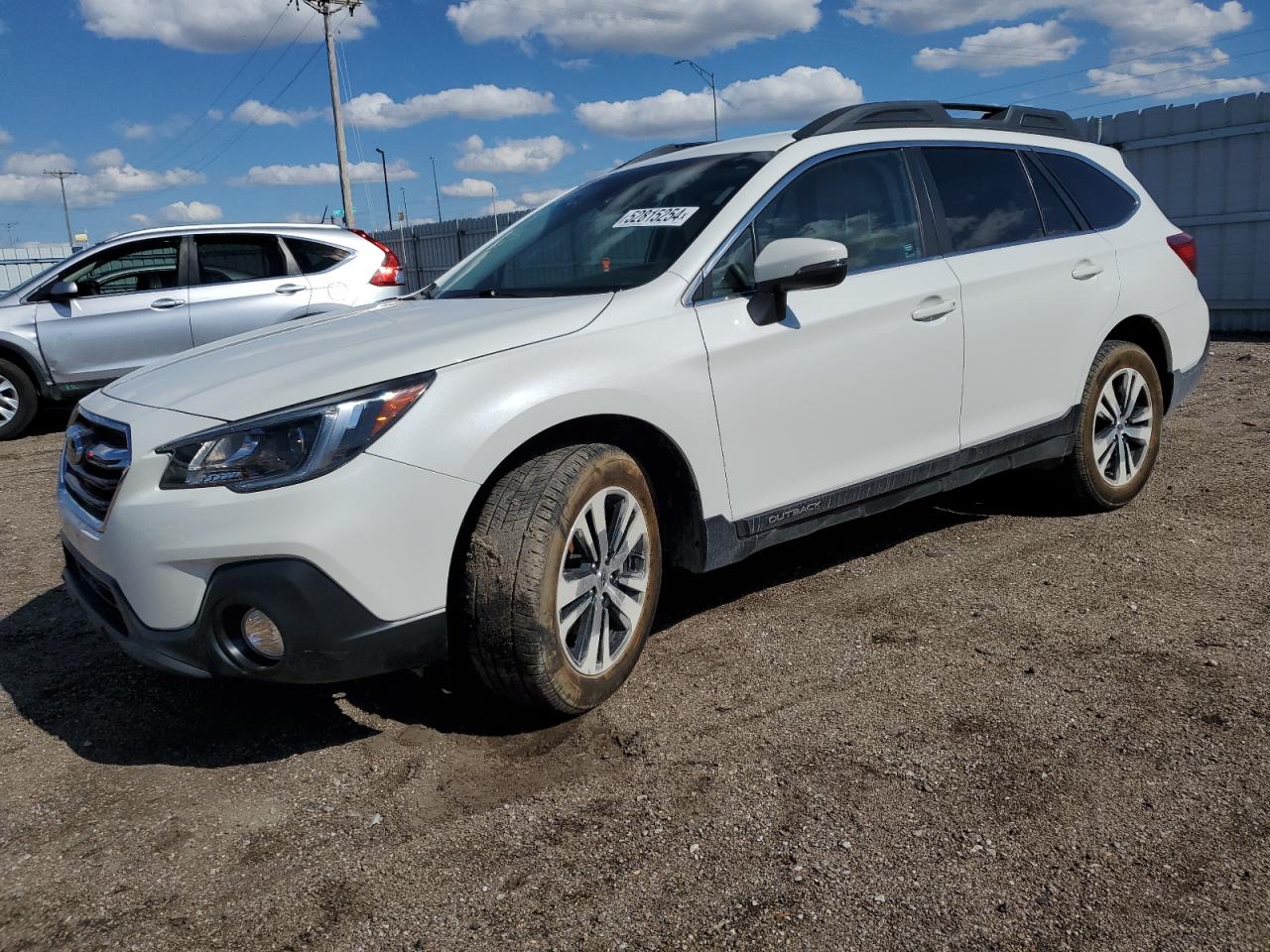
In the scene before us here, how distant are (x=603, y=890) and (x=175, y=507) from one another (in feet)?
4.72

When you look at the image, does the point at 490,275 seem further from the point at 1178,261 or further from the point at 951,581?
the point at 1178,261

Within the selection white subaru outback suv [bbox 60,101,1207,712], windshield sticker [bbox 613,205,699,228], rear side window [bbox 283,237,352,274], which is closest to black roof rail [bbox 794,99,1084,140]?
white subaru outback suv [bbox 60,101,1207,712]

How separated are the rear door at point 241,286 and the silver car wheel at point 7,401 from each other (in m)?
1.67

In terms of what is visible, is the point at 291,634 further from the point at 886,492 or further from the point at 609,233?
the point at 886,492

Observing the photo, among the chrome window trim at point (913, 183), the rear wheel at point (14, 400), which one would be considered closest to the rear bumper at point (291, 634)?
the chrome window trim at point (913, 183)

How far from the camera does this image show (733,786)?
9.17 feet

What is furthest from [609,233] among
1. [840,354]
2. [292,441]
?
[292,441]

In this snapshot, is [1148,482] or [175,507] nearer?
[175,507]

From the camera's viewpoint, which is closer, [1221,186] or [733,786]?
[733,786]

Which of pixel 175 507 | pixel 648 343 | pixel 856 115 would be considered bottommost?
pixel 175 507

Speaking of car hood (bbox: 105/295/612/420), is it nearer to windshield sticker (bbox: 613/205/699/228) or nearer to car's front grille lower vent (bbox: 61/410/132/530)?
car's front grille lower vent (bbox: 61/410/132/530)

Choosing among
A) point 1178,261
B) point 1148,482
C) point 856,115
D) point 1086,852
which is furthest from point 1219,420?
point 1086,852

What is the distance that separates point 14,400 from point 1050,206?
339 inches

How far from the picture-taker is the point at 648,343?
3.28 m
